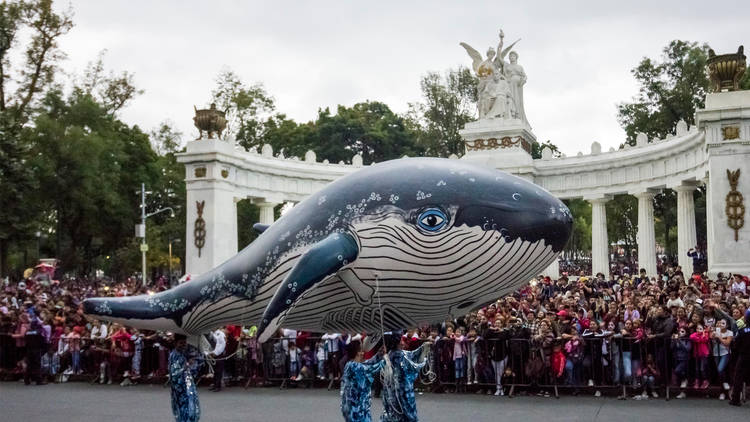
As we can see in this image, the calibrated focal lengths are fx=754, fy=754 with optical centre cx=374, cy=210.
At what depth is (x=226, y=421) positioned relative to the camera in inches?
487

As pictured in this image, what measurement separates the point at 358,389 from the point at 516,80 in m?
30.4

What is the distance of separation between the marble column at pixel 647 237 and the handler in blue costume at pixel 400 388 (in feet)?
89.0

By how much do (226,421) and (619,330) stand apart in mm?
7820

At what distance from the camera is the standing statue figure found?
3594cm

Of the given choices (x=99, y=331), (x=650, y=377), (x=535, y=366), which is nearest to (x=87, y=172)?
(x=99, y=331)

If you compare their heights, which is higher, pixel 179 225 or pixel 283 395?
pixel 179 225

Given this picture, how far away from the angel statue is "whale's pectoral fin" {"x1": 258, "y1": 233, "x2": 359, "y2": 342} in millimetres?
30602

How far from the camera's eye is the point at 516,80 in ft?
118

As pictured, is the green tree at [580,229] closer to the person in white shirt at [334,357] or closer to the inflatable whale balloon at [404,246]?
the person in white shirt at [334,357]

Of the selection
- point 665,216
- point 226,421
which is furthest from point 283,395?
point 665,216

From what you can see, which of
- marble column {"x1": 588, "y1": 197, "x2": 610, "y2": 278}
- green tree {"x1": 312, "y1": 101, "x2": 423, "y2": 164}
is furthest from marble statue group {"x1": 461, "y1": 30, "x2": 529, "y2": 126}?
green tree {"x1": 312, "y1": 101, "x2": 423, "y2": 164}

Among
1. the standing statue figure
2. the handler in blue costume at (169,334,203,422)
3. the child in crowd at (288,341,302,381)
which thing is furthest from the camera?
the standing statue figure

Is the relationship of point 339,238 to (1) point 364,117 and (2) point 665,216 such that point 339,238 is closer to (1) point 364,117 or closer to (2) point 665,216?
(2) point 665,216

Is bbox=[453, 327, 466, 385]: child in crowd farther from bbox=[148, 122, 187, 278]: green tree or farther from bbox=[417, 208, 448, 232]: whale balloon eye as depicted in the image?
bbox=[148, 122, 187, 278]: green tree
